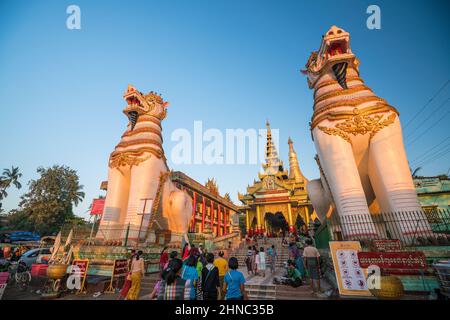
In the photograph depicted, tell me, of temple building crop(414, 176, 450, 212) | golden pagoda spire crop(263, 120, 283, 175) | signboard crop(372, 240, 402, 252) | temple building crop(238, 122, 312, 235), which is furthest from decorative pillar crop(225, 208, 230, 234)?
signboard crop(372, 240, 402, 252)

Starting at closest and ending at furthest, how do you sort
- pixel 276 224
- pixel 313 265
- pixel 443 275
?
pixel 443 275 → pixel 313 265 → pixel 276 224

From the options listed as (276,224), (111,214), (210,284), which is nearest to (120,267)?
(111,214)

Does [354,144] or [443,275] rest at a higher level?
[354,144]

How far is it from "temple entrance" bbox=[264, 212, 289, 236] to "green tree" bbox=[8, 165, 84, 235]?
25.4m

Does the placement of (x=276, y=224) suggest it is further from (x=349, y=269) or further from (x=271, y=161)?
(x=349, y=269)

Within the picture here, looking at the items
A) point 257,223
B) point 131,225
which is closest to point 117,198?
point 131,225

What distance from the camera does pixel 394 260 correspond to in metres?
4.89

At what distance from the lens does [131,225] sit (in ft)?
28.8

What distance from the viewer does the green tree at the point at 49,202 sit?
2588cm

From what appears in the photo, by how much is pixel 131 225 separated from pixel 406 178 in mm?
9569

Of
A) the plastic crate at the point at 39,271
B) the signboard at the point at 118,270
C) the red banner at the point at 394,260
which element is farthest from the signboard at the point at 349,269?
the plastic crate at the point at 39,271

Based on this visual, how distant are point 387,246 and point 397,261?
37 cm

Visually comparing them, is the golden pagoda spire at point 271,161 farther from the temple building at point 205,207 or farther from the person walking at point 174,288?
the person walking at point 174,288

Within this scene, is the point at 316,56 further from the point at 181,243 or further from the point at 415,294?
the point at 181,243
